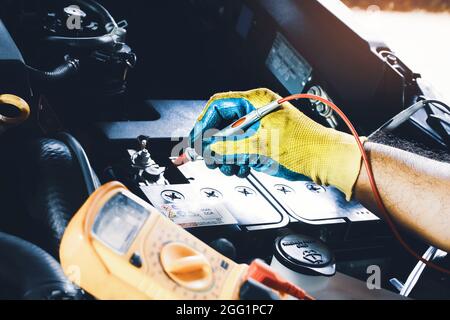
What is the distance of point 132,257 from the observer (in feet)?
2.34

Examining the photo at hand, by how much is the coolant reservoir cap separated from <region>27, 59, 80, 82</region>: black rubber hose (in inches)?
27.1

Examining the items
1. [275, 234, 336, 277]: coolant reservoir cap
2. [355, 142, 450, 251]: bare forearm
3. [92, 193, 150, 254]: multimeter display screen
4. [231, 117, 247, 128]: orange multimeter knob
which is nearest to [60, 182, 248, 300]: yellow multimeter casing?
[92, 193, 150, 254]: multimeter display screen

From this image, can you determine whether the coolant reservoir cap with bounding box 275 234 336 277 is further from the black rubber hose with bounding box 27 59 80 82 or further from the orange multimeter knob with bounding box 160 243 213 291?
the black rubber hose with bounding box 27 59 80 82

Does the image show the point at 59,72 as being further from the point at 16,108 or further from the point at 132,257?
the point at 132,257

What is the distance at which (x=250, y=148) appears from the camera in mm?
1188

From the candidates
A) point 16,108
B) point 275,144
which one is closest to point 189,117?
point 275,144

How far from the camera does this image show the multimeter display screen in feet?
2.37

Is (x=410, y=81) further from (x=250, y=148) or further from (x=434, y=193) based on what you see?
(x=250, y=148)

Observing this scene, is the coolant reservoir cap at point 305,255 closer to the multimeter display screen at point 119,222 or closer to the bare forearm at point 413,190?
the bare forearm at point 413,190

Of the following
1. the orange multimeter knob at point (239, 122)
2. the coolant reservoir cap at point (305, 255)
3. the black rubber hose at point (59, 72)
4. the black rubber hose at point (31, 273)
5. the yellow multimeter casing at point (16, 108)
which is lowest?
the coolant reservoir cap at point (305, 255)

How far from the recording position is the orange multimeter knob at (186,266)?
2.39 ft

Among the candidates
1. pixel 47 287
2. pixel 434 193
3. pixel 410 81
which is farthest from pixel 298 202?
pixel 47 287

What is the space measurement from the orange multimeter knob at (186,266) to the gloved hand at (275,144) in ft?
1.45

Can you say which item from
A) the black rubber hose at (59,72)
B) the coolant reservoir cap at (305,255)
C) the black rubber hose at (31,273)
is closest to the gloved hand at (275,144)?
the coolant reservoir cap at (305,255)
